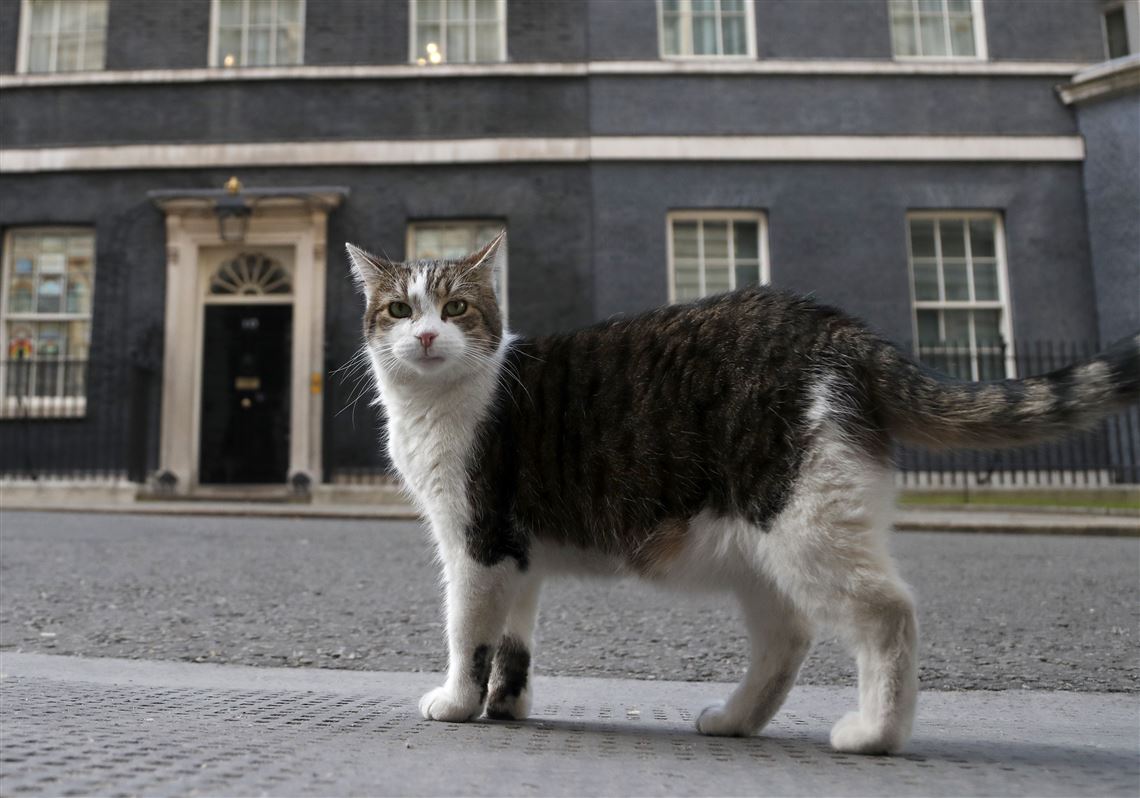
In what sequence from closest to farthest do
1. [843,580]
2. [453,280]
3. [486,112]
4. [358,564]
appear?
[843,580] < [453,280] < [358,564] < [486,112]

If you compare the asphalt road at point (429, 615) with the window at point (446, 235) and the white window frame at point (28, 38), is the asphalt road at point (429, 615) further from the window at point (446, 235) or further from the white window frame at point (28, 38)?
the white window frame at point (28, 38)

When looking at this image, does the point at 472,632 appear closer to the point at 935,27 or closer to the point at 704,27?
the point at 704,27

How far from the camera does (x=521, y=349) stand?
2850 mm

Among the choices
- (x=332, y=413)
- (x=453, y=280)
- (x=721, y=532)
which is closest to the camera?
(x=721, y=532)

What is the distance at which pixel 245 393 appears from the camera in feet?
43.8

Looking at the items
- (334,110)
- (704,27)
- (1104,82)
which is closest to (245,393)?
(334,110)

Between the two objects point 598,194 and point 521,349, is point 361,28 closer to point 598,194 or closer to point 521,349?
point 598,194

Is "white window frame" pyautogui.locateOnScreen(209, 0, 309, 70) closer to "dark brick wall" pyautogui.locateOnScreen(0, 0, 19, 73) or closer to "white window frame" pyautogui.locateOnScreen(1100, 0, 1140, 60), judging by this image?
"dark brick wall" pyautogui.locateOnScreen(0, 0, 19, 73)

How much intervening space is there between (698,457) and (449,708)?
2.98 ft

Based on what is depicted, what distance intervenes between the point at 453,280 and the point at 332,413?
34.3 feet

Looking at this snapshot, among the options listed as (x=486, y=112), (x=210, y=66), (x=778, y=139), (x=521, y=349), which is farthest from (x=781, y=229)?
(x=521, y=349)

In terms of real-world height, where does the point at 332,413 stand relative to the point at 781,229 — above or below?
below

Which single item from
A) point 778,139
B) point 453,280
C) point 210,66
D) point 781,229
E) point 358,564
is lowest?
point 358,564

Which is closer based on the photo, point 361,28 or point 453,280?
point 453,280
